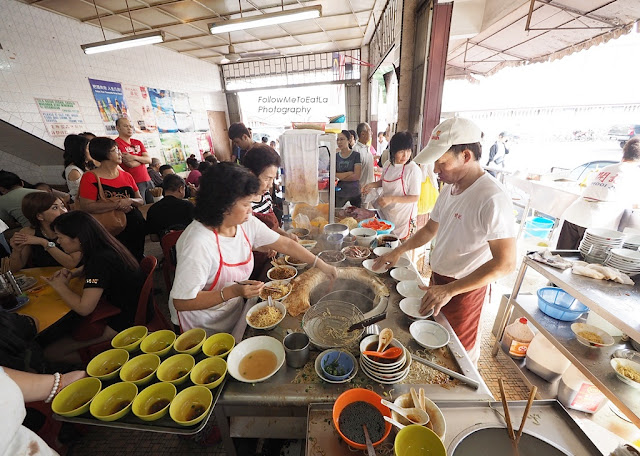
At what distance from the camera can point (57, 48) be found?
6578 mm

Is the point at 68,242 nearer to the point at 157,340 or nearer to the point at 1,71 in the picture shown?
the point at 157,340

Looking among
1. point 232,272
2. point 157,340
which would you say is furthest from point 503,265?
point 157,340

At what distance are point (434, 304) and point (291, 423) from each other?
1220 millimetres

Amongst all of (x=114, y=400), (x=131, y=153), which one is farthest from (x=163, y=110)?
(x=114, y=400)

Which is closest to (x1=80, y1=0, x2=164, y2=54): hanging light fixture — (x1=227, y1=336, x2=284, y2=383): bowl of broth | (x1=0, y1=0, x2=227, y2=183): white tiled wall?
(x1=0, y1=0, x2=227, y2=183): white tiled wall

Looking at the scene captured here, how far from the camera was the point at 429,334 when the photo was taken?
69.1 inches

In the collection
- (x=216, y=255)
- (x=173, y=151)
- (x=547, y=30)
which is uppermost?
(x=547, y=30)

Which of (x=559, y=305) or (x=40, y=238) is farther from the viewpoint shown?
(x=40, y=238)

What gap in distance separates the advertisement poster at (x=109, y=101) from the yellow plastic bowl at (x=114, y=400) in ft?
29.7

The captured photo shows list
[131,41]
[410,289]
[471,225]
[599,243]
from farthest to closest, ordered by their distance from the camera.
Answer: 1. [131,41]
2. [599,243]
3. [410,289]
4. [471,225]

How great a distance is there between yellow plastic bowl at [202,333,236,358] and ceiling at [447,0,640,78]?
643 cm

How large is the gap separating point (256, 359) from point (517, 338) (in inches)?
120

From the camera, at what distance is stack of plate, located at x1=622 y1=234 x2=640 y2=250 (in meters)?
2.57

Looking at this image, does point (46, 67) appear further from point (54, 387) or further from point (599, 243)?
Result: point (599, 243)
